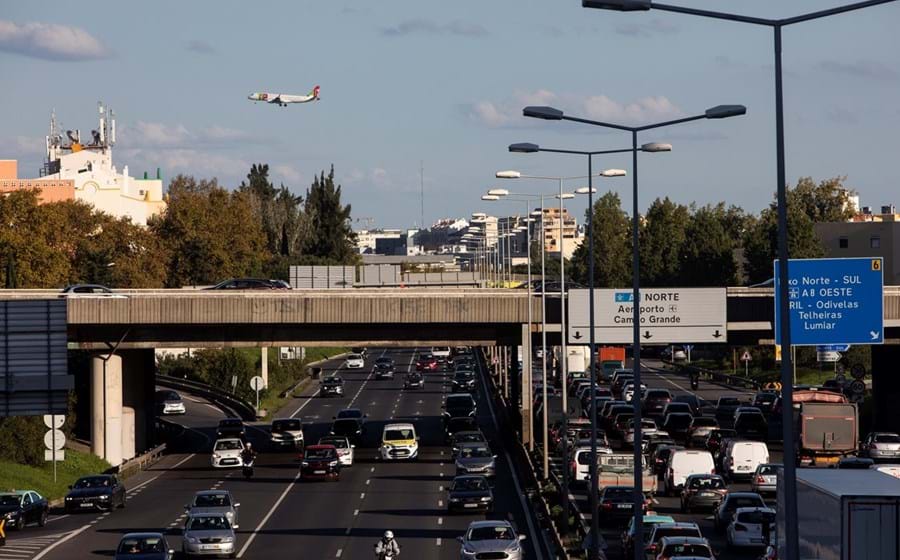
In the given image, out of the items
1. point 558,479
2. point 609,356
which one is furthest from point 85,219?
point 558,479

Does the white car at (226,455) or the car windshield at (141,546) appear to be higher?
the car windshield at (141,546)

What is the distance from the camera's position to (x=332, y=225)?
19625cm

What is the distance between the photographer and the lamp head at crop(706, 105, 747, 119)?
29.2m

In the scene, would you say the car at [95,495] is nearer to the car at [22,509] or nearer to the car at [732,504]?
the car at [22,509]

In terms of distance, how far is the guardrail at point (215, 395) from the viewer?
102 metres

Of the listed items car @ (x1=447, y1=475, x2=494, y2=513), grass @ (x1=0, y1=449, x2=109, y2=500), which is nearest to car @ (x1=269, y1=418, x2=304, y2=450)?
grass @ (x1=0, y1=449, x2=109, y2=500)

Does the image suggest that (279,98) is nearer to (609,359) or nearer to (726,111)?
(609,359)

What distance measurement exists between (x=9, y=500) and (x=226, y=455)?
20.6 m

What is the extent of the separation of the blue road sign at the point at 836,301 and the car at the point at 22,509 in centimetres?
2433

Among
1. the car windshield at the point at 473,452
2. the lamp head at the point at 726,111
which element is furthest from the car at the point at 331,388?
the lamp head at the point at 726,111

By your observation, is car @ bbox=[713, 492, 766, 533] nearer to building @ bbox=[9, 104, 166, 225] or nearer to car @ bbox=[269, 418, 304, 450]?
car @ bbox=[269, 418, 304, 450]

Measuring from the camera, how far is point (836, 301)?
55094 millimetres

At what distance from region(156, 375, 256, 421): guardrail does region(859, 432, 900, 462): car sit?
44.8m

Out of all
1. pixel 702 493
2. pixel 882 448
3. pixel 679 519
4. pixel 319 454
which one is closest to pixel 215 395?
pixel 319 454
